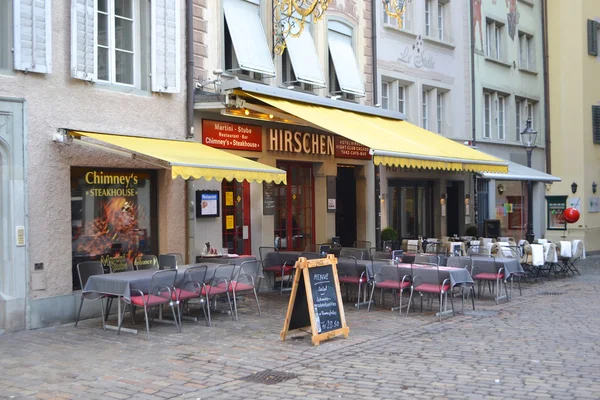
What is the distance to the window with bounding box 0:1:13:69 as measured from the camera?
955cm

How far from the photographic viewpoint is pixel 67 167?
403 inches

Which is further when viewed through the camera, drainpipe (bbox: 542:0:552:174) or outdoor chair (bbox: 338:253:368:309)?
drainpipe (bbox: 542:0:552:174)

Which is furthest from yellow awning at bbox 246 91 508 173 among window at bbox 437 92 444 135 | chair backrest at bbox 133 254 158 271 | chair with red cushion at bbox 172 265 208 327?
window at bbox 437 92 444 135

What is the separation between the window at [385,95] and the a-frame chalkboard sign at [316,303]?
10.1 metres

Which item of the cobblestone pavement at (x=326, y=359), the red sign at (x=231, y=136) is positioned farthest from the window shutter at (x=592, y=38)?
the cobblestone pavement at (x=326, y=359)

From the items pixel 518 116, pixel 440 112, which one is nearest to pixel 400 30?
pixel 440 112

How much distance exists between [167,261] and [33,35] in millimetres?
3840

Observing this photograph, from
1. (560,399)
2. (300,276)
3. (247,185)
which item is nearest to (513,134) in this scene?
(247,185)

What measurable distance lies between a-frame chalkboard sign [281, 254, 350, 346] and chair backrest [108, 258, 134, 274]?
3.62m

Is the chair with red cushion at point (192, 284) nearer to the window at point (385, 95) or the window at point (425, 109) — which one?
the window at point (385, 95)

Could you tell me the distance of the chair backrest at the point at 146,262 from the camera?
10.9m

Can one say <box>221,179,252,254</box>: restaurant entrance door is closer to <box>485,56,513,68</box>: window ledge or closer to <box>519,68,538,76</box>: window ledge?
<box>485,56,513,68</box>: window ledge

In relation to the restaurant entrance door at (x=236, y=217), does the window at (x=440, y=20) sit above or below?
above

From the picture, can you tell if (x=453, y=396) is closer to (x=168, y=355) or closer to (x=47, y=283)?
(x=168, y=355)
